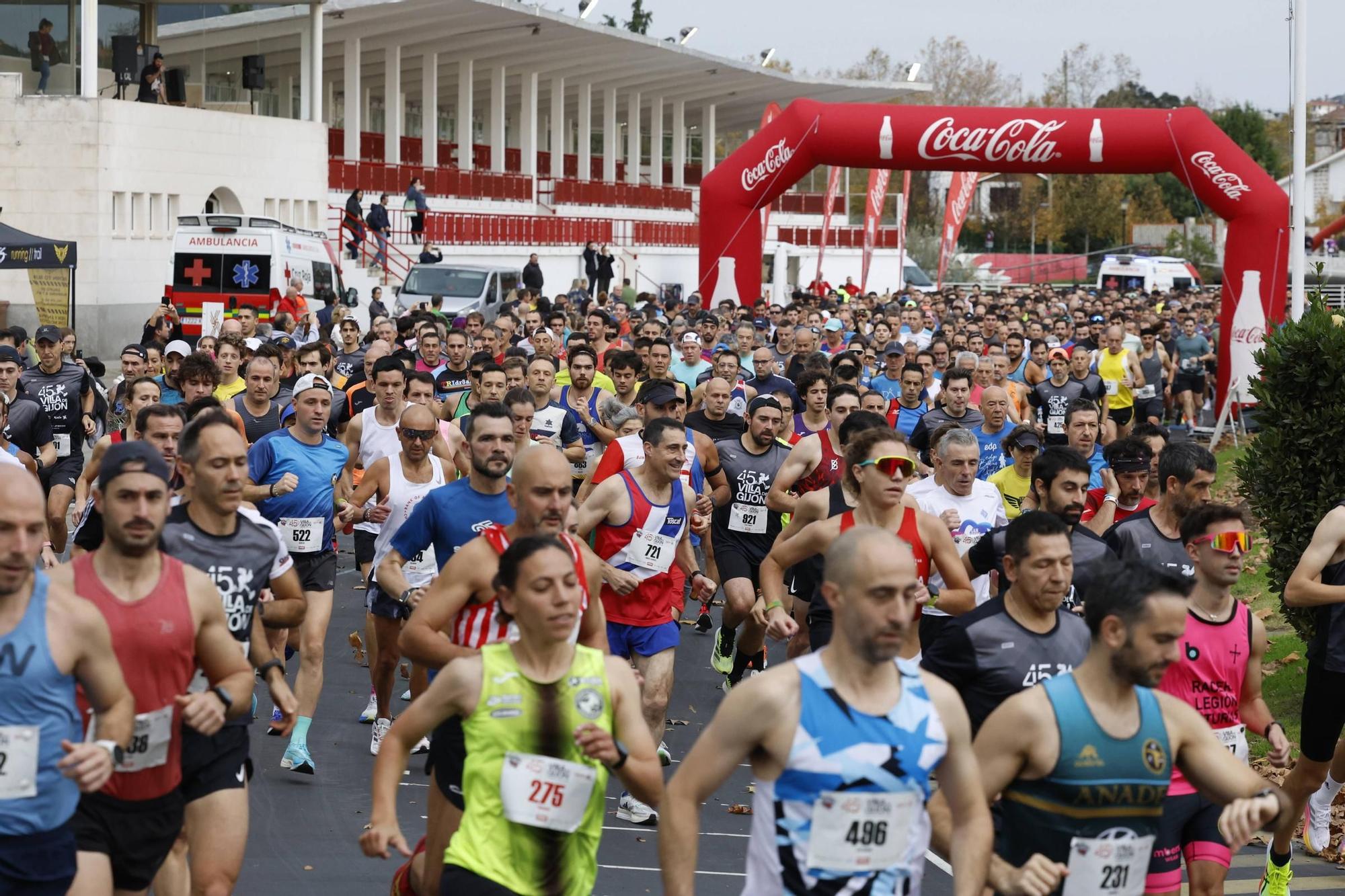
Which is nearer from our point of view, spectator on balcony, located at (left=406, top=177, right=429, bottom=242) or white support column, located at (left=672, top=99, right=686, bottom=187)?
spectator on balcony, located at (left=406, top=177, right=429, bottom=242)

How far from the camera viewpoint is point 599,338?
1800cm

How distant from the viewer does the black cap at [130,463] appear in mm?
4977

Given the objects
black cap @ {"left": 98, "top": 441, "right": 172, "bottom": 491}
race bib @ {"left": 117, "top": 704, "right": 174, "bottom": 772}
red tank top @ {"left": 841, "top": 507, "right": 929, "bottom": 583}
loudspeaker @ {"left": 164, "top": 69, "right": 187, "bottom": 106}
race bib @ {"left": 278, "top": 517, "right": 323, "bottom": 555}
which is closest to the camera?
black cap @ {"left": 98, "top": 441, "right": 172, "bottom": 491}

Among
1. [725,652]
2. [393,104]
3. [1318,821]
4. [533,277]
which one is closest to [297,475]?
→ [725,652]

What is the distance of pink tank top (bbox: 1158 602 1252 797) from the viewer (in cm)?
611

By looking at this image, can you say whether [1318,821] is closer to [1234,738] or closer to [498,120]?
[1234,738]

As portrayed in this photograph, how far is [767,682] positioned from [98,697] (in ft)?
5.58

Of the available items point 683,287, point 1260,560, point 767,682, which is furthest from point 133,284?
point 767,682

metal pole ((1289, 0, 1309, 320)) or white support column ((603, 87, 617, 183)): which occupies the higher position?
white support column ((603, 87, 617, 183))

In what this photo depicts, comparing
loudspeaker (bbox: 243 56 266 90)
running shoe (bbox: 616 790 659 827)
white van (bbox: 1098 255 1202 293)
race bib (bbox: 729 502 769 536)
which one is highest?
loudspeaker (bbox: 243 56 266 90)

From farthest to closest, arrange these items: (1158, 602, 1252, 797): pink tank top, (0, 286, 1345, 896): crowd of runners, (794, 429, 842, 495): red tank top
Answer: (794, 429, 842, 495): red tank top < (1158, 602, 1252, 797): pink tank top < (0, 286, 1345, 896): crowd of runners

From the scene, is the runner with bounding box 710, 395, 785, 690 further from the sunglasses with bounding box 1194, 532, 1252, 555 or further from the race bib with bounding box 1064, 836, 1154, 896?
the race bib with bounding box 1064, 836, 1154, 896

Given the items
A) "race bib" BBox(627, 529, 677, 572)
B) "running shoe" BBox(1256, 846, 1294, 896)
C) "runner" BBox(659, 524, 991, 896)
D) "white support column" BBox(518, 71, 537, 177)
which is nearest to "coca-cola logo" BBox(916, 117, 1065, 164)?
"race bib" BBox(627, 529, 677, 572)

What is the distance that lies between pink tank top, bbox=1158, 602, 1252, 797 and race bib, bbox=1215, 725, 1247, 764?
1.4 inches
